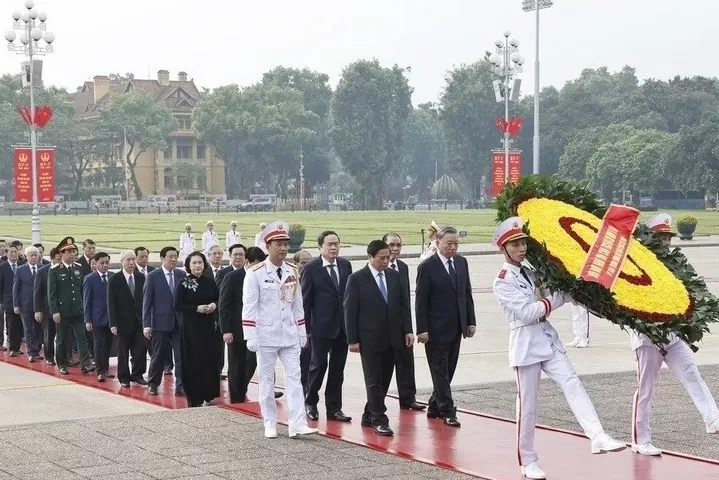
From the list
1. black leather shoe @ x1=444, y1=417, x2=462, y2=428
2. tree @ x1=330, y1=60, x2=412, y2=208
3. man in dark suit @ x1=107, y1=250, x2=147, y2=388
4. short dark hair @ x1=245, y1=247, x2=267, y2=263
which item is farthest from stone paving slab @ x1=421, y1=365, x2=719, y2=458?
tree @ x1=330, y1=60, x2=412, y2=208

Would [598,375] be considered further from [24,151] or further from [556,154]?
[556,154]

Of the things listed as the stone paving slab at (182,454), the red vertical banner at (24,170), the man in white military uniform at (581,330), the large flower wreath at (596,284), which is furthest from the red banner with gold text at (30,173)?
the large flower wreath at (596,284)

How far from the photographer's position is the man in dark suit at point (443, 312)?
1073cm

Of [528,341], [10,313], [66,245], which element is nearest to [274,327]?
[528,341]

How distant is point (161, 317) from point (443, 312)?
3928 mm

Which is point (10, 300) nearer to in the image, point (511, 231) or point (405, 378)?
point (405, 378)

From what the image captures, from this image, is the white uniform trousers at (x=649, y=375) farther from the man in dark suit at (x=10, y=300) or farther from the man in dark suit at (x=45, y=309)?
the man in dark suit at (x=10, y=300)

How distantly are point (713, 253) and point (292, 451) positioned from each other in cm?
3377

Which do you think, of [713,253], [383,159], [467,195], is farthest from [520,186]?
[467,195]

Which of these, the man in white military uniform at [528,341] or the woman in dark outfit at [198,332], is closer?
the man in white military uniform at [528,341]

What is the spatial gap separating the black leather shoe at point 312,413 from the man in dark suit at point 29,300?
6390 mm

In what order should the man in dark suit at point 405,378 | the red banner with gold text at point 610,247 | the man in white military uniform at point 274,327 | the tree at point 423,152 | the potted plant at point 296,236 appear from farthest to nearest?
the tree at point 423,152 < the potted plant at point 296,236 < the man in dark suit at point 405,378 < the man in white military uniform at point 274,327 < the red banner with gold text at point 610,247

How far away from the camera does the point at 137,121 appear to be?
108m

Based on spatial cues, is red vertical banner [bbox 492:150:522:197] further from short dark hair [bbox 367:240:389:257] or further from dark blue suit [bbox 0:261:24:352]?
short dark hair [bbox 367:240:389:257]
